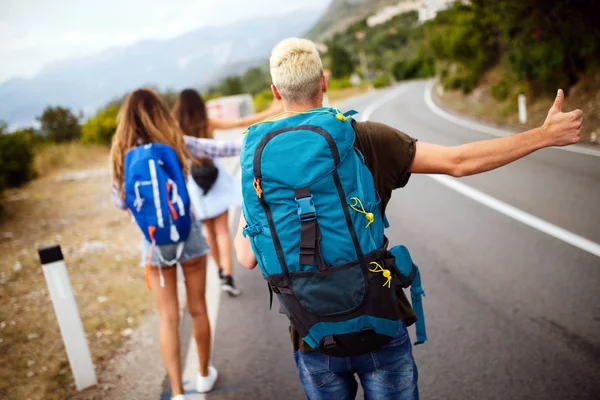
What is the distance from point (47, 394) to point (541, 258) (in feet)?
15.5

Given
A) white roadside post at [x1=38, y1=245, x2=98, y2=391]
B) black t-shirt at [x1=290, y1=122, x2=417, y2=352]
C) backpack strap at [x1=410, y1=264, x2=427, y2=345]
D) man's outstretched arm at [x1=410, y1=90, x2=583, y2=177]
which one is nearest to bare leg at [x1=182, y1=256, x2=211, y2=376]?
white roadside post at [x1=38, y1=245, x2=98, y2=391]

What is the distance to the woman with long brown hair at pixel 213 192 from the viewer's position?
4.61 meters

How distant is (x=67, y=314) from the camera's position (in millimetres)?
3637

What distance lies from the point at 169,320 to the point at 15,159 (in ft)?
42.0

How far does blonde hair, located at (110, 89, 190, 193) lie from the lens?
2.97 meters

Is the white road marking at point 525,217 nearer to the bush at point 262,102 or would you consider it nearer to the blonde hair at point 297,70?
the blonde hair at point 297,70

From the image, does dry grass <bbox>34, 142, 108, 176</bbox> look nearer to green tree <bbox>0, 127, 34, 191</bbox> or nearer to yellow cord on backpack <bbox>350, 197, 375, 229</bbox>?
green tree <bbox>0, 127, 34, 191</bbox>

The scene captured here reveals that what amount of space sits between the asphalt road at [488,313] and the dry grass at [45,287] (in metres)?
1.35

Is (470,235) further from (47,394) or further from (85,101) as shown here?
(85,101)

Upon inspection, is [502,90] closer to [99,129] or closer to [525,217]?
[525,217]

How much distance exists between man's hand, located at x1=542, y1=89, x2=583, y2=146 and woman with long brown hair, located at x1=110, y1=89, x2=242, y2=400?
1.97 metres

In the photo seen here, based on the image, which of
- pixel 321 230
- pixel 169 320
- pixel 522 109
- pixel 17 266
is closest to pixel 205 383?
pixel 169 320

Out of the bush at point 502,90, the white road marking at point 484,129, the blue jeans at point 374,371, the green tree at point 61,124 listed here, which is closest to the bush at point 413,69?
the white road marking at point 484,129

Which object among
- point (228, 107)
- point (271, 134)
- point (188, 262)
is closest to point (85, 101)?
point (228, 107)
